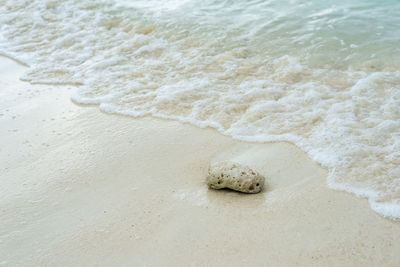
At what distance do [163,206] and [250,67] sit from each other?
2.67 meters

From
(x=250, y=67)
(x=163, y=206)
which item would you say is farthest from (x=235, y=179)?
(x=250, y=67)

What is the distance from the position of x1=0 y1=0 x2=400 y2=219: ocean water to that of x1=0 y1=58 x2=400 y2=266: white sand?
0.81 feet

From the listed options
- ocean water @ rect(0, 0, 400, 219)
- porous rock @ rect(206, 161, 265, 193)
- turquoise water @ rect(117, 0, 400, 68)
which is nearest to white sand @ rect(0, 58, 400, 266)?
porous rock @ rect(206, 161, 265, 193)

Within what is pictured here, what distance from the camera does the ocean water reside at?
3330mm

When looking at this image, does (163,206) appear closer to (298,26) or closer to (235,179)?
(235,179)

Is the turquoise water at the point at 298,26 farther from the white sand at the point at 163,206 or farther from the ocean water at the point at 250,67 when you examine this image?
the white sand at the point at 163,206

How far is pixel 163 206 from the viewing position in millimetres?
2719

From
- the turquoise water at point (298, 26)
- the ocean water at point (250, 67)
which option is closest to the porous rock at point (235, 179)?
the ocean water at point (250, 67)

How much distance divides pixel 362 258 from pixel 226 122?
188cm

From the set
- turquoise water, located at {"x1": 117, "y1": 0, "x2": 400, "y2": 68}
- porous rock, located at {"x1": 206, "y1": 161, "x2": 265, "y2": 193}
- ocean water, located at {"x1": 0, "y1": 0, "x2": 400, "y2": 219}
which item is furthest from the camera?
turquoise water, located at {"x1": 117, "y1": 0, "x2": 400, "y2": 68}

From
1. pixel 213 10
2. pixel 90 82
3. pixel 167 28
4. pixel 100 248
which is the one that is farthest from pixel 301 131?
pixel 213 10

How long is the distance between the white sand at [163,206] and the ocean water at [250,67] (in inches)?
9.8

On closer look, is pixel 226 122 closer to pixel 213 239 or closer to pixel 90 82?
pixel 213 239

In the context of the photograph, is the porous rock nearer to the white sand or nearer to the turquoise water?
the white sand
